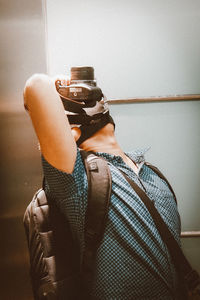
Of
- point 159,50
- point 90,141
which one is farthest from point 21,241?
point 159,50

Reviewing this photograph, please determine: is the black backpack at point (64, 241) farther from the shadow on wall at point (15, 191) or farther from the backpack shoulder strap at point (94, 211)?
the shadow on wall at point (15, 191)

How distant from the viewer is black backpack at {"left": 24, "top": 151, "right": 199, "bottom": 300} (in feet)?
3.65

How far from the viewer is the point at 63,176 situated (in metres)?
1.05

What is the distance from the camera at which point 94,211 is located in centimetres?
110

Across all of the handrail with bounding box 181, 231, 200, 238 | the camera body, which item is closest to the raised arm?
the camera body

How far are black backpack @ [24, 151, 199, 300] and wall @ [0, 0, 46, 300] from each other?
0.63ft

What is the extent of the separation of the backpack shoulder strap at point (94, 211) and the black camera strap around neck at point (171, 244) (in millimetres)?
155

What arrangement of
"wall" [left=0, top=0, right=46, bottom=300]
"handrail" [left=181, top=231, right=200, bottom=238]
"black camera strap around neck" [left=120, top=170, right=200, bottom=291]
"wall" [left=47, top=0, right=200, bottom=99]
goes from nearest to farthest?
"black camera strap around neck" [left=120, top=170, right=200, bottom=291] → "wall" [left=0, top=0, right=46, bottom=300] → "wall" [left=47, top=0, right=200, bottom=99] → "handrail" [left=181, top=231, right=200, bottom=238]

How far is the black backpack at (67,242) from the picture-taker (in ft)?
3.65

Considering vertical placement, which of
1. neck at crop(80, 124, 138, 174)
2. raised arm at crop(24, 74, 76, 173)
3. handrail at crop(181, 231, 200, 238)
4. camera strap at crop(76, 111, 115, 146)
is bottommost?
handrail at crop(181, 231, 200, 238)

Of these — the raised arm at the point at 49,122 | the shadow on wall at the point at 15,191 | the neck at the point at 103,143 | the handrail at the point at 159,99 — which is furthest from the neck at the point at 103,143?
the handrail at the point at 159,99

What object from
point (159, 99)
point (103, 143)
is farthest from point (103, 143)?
point (159, 99)

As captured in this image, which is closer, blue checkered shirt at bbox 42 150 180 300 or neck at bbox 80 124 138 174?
blue checkered shirt at bbox 42 150 180 300

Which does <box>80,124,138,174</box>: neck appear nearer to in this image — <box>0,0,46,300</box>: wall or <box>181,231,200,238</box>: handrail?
<box>0,0,46,300</box>: wall
